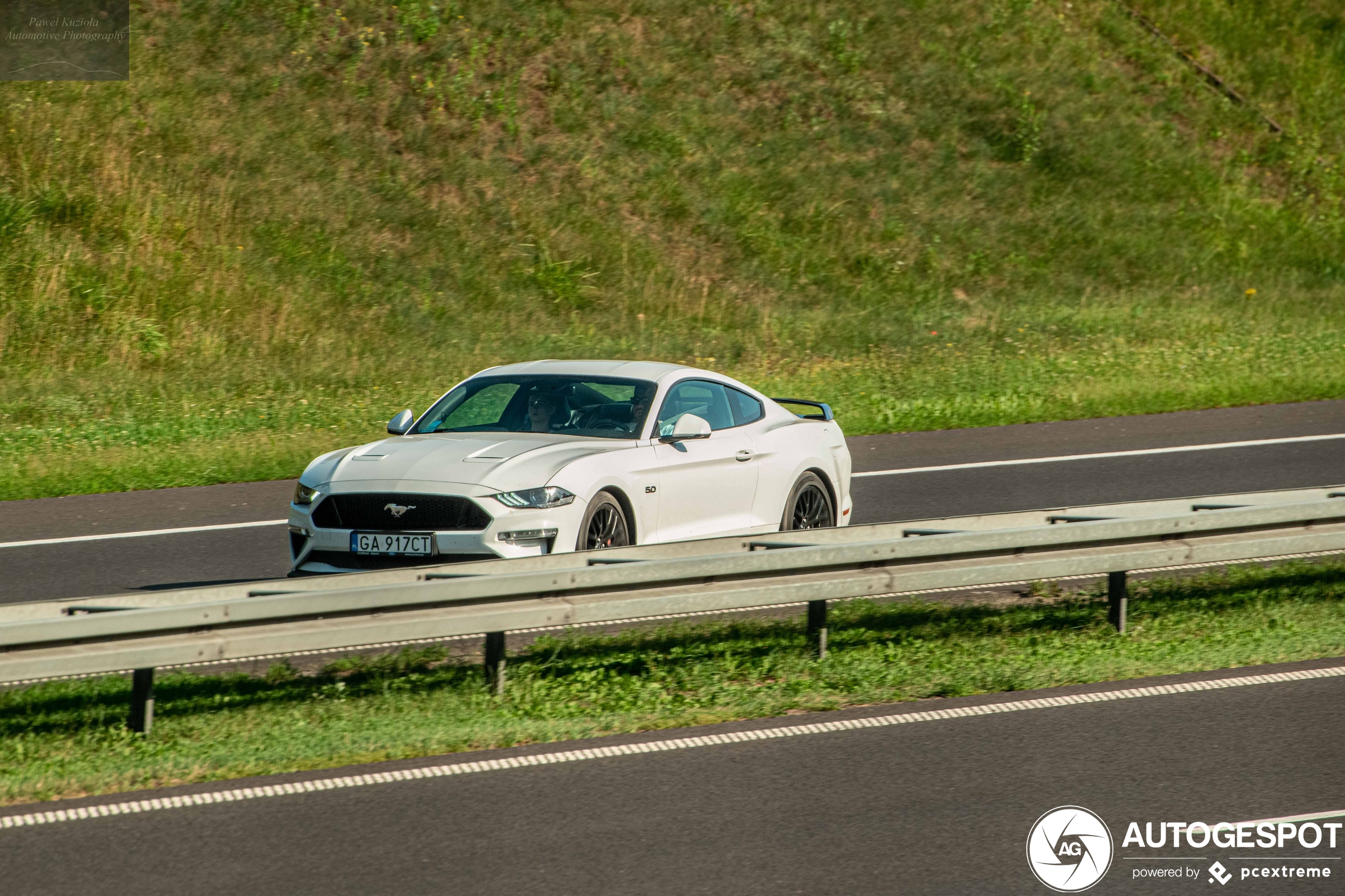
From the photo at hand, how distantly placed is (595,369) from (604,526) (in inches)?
70.8

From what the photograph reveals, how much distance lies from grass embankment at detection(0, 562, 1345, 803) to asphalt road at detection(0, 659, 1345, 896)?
11.1 inches

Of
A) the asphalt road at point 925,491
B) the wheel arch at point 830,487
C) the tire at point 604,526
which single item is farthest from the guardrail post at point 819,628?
the asphalt road at point 925,491

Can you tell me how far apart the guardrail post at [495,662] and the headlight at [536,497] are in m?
1.15

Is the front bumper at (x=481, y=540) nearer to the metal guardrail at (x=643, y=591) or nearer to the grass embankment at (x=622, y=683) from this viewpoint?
the grass embankment at (x=622, y=683)

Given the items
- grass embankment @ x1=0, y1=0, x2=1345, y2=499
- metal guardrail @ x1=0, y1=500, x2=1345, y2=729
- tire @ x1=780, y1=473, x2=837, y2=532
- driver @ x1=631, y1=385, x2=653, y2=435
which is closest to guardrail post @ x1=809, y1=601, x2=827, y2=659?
metal guardrail @ x1=0, y1=500, x2=1345, y2=729

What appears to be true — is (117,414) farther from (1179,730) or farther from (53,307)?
(1179,730)

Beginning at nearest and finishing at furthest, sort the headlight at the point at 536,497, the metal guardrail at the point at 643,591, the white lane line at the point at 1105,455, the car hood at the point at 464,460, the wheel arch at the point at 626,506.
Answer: the metal guardrail at the point at 643,591 < the headlight at the point at 536,497 < the car hood at the point at 464,460 < the wheel arch at the point at 626,506 < the white lane line at the point at 1105,455

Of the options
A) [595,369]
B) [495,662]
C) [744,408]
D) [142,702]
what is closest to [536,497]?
[495,662]

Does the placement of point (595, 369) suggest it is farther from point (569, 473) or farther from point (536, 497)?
point (536, 497)

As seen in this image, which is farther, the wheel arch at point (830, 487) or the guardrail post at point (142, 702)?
the wheel arch at point (830, 487)

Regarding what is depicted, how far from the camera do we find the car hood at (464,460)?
8914 mm

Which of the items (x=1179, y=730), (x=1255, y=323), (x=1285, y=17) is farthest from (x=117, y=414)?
(x=1285, y=17)

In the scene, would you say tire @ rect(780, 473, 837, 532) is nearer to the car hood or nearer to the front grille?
the car hood

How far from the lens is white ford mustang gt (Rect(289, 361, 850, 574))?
8.79m
